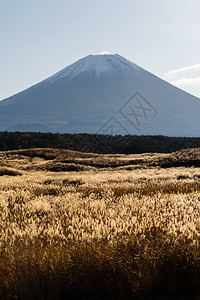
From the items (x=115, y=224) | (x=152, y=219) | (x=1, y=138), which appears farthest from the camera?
(x=1, y=138)

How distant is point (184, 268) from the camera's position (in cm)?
333

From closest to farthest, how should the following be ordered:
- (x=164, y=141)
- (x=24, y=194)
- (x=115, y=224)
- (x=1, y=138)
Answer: (x=115, y=224) → (x=24, y=194) → (x=1, y=138) → (x=164, y=141)

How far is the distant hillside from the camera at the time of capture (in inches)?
2120

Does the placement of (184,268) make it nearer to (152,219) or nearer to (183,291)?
(183,291)

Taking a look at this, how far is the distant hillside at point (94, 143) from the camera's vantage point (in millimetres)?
53844

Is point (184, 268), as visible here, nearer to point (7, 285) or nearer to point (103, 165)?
point (7, 285)

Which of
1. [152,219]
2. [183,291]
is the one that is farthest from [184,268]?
[152,219]

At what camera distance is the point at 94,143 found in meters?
60.1

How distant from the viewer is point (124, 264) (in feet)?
11.3

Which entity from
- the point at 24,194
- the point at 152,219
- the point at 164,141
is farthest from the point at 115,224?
the point at 164,141

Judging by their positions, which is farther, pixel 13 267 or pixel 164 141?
pixel 164 141

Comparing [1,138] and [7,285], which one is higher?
[1,138]

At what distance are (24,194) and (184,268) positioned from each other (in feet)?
22.4

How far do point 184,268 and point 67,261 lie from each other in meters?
1.44
